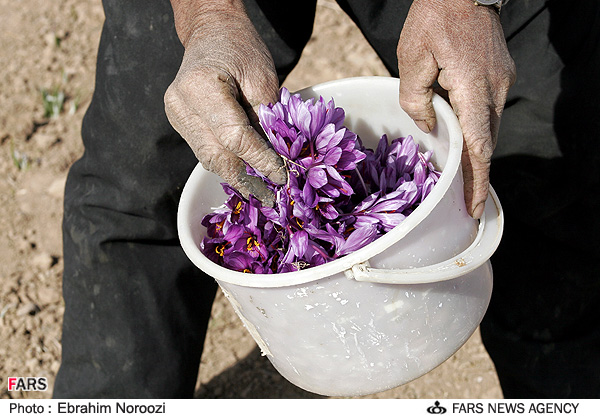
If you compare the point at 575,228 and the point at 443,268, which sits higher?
the point at 443,268

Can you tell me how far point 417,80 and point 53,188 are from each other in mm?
1832

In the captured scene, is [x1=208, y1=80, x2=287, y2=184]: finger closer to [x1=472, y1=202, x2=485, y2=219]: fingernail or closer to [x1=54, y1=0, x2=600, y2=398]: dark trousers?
[x1=472, y1=202, x2=485, y2=219]: fingernail

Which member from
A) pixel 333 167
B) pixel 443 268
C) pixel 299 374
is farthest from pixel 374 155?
pixel 299 374

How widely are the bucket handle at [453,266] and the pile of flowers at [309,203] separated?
0.11 meters

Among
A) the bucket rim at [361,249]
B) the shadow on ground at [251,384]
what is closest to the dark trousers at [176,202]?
the shadow on ground at [251,384]

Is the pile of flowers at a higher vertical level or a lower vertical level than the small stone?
higher

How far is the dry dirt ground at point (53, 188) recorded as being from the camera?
2.24 m

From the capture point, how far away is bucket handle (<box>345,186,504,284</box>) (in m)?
1.14

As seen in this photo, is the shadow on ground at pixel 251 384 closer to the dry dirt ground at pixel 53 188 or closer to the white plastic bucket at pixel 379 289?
the dry dirt ground at pixel 53 188

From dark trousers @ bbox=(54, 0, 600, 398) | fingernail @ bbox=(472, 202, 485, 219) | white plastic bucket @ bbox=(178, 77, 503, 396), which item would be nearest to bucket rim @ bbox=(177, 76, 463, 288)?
white plastic bucket @ bbox=(178, 77, 503, 396)

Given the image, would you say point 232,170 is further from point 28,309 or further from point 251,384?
point 28,309

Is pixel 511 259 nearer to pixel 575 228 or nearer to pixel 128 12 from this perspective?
pixel 575 228

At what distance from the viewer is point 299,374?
4.52 ft

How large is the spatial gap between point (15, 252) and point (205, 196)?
139 centimetres
